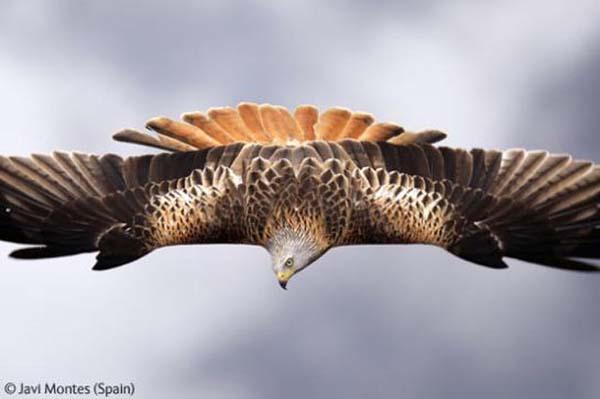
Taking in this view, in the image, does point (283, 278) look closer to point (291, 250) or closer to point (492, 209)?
point (291, 250)

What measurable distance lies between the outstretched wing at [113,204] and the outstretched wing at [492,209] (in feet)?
5.90

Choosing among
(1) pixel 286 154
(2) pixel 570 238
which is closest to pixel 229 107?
(1) pixel 286 154

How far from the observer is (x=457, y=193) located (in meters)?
20.6

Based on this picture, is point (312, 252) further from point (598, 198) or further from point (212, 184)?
point (598, 198)

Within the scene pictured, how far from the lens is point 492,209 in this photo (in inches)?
811

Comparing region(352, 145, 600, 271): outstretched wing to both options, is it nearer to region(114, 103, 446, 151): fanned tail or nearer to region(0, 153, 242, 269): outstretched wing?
region(114, 103, 446, 151): fanned tail

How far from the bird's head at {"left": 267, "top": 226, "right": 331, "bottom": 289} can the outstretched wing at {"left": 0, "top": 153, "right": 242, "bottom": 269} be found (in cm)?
51

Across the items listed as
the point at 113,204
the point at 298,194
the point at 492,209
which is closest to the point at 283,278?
the point at 298,194

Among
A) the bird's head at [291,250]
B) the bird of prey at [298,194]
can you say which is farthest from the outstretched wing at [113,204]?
the bird's head at [291,250]

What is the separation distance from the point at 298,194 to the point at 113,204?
219cm

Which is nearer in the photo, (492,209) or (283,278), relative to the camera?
(283,278)

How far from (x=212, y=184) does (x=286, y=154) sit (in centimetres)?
89

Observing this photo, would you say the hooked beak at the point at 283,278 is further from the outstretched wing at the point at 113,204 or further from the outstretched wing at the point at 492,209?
the outstretched wing at the point at 492,209

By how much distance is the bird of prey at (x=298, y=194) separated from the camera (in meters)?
20.5
